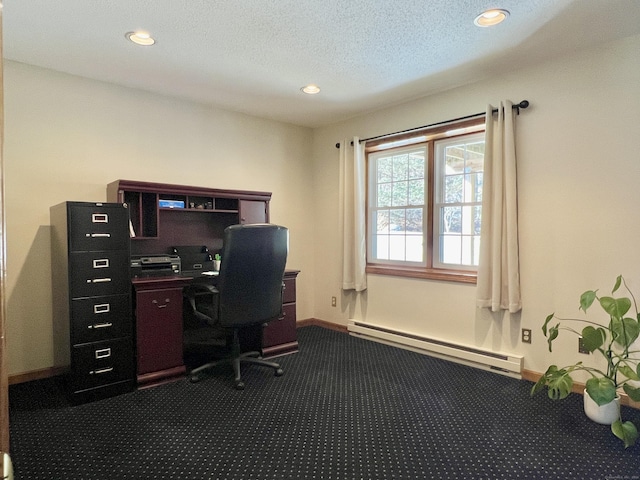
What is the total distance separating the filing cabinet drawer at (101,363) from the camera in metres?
2.58

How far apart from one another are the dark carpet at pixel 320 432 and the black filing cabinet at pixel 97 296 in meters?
0.16

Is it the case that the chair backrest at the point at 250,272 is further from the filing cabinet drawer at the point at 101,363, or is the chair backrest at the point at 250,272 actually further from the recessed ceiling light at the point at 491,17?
the recessed ceiling light at the point at 491,17

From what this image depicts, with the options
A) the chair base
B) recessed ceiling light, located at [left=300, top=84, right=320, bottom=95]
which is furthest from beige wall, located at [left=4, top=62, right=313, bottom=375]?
the chair base

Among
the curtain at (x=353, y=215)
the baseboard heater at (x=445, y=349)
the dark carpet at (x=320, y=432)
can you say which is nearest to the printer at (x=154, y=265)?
the dark carpet at (x=320, y=432)

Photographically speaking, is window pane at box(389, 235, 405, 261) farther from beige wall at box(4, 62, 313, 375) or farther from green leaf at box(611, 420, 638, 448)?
green leaf at box(611, 420, 638, 448)

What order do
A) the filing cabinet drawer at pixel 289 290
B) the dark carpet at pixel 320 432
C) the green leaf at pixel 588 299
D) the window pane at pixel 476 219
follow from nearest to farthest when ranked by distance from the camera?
the dark carpet at pixel 320 432 → the green leaf at pixel 588 299 → the window pane at pixel 476 219 → the filing cabinet drawer at pixel 289 290

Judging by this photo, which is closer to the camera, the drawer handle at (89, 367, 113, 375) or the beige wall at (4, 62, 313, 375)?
the drawer handle at (89, 367, 113, 375)

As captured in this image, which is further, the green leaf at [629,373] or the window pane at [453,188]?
the window pane at [453,188]

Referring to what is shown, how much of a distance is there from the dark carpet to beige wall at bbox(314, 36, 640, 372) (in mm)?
489

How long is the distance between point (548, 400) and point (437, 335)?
1085 mm

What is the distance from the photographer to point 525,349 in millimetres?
3061

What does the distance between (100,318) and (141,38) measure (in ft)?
6.02

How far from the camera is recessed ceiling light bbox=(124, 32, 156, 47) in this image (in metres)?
2.49

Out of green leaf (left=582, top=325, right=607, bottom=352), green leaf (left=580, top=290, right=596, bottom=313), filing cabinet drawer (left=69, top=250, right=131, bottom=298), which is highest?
filing cabinet drawer (left=69, top=250, right=131, bottom=298)
